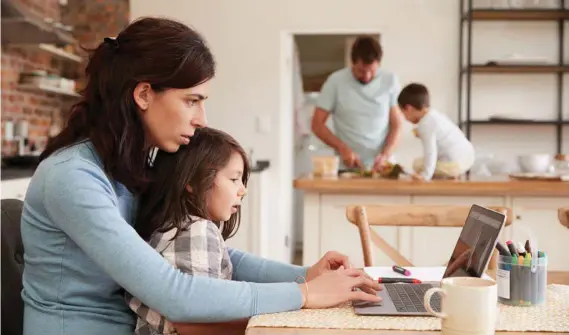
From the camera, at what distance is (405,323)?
1.09 m

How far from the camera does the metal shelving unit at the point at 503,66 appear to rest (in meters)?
5.08

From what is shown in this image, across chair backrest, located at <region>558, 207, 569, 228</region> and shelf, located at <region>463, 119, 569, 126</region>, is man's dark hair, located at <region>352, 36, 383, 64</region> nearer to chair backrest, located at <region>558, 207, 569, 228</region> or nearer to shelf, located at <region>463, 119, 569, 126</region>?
shelf, located at <region>463, 119, 569, 126</region>

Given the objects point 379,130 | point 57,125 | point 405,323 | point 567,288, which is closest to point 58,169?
point 405,323

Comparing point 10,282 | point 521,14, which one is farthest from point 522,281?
point 521,14

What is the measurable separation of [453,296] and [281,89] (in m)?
4.45

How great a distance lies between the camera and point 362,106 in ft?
14.1

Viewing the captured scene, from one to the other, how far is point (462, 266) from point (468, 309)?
0.38 meters

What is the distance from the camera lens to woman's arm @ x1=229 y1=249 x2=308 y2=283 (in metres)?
1.51

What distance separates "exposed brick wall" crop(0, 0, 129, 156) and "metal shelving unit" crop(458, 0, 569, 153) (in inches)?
111

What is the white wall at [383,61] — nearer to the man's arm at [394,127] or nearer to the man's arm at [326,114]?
the man's arm at [394,127]

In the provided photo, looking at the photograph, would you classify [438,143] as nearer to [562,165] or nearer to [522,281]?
[562,165]

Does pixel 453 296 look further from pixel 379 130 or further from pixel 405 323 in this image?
pixel 379 130

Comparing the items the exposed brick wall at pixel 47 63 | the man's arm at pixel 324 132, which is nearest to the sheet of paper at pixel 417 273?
the man's arm at pixel 324 132

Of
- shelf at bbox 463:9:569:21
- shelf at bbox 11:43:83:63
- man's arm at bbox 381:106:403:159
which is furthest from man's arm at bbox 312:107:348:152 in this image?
shelf at bbox 11:43:83:63
